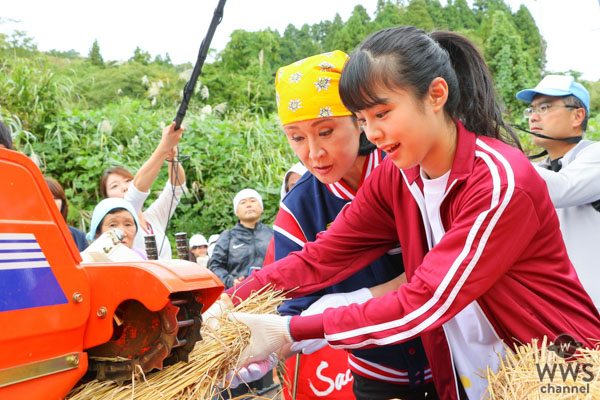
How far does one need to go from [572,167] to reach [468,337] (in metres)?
1.73

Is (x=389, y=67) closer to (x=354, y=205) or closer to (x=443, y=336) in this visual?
(x=354, y=205)

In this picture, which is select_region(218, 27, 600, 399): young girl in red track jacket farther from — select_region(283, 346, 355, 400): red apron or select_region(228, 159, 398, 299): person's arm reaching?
select_region(283, 346, 355, 400): red apron

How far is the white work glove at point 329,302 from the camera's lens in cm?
221

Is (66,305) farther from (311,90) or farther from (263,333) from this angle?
(311,90)

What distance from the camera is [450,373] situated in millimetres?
1944

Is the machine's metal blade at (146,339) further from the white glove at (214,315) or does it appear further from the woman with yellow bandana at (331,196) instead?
the woman with yellow bandana at (331,196)

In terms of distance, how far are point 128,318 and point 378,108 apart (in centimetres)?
98

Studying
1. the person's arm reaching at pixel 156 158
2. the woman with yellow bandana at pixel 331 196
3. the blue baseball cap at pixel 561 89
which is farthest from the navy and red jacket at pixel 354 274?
the person's arm reaching at pixel 156 158

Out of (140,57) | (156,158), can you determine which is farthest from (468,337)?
(140,57)

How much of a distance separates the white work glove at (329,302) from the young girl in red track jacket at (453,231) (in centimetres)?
26

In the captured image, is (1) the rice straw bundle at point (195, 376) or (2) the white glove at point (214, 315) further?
(2) the white glove at point (214, 315)

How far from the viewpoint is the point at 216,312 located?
201 centimetres

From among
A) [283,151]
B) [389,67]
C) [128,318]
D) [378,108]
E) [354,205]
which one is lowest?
[283,151]

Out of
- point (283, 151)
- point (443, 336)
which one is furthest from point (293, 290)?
point (283, 151)
